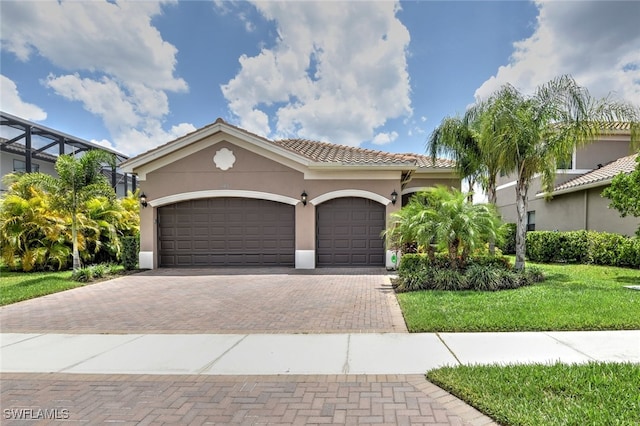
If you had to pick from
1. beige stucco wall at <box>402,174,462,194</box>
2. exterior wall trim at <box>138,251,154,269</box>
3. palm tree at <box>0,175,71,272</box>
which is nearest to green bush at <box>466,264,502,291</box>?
beige stucco wall at <box>402,174,462,194</box>

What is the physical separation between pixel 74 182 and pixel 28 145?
16948mm

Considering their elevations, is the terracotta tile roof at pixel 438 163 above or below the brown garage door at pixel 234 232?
above

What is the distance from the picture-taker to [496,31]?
1165 cm

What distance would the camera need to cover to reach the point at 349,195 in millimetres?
13125

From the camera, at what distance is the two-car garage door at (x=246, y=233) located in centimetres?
1337

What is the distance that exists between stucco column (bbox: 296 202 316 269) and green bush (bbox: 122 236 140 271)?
22.1 feet

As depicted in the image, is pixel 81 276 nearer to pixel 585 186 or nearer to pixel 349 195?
pixel 349 195

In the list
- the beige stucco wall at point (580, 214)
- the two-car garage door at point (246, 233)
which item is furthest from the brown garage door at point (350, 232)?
the beige stucco wall at point (580, 214)

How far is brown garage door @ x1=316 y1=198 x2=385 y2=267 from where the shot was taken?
13.2 metres

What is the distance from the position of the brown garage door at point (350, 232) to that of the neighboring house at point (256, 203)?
41 millimetres

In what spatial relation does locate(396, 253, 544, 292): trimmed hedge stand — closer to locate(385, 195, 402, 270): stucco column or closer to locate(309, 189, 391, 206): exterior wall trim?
locate(385, 195, 402, 270): stucco column

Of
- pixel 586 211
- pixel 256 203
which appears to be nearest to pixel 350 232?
pixel 256 203

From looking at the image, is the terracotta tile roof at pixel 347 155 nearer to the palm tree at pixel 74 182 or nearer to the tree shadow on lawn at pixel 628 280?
the palm tree at pixel 74 182

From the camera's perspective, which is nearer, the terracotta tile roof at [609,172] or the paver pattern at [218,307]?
the paver pattern at [218,307]
